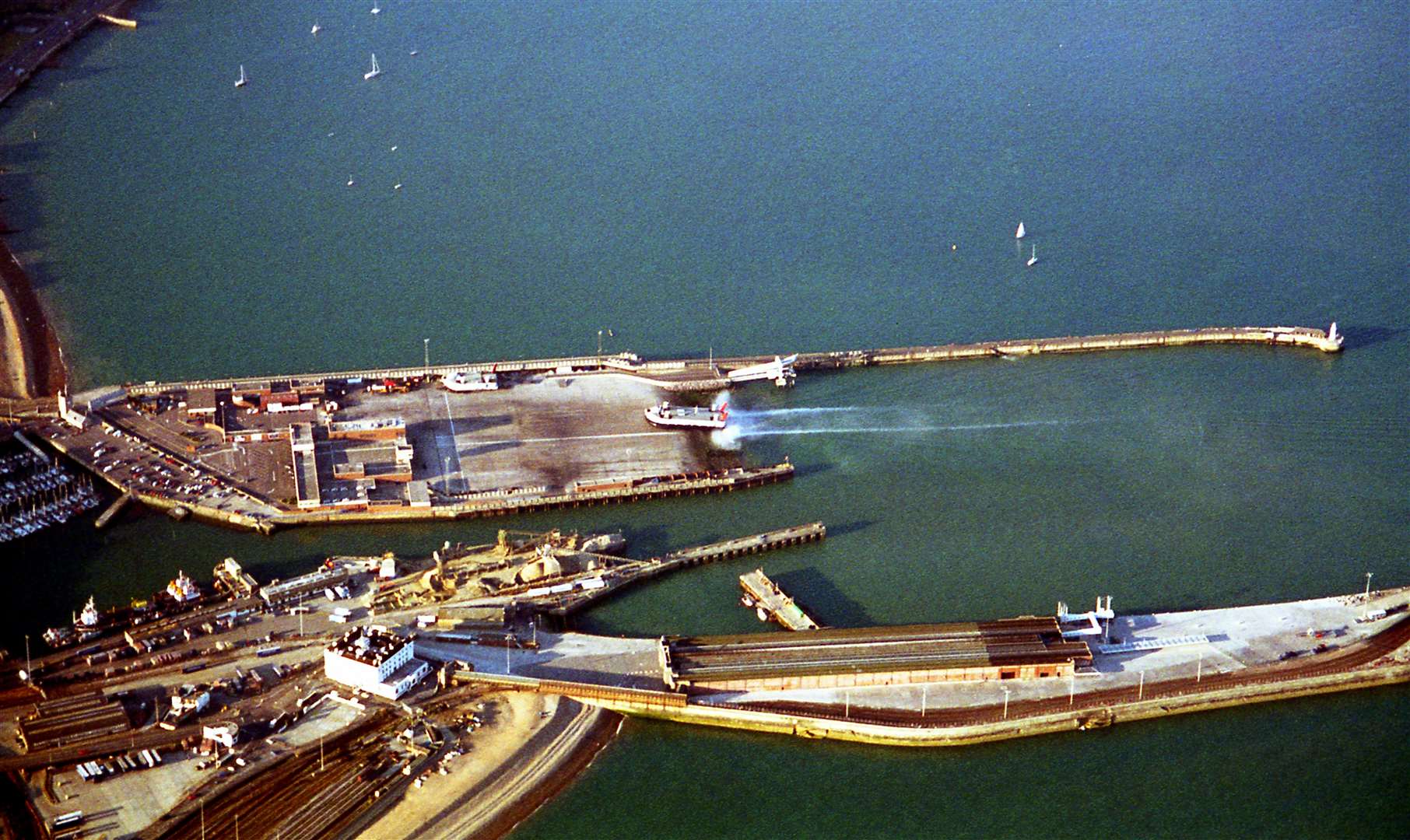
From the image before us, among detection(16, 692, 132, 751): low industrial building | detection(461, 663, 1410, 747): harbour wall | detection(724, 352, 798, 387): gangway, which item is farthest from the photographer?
detection(724, 352, 798, 387): gangway

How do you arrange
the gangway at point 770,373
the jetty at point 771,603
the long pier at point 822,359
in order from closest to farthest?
the jetty at point 771,603
the long pier at point 822,359
the gangway at point 770,373

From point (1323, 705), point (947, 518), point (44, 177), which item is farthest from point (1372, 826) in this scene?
point (44, 177)

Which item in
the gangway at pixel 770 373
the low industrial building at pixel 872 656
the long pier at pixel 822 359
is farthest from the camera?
the gangway at pixel 770 373

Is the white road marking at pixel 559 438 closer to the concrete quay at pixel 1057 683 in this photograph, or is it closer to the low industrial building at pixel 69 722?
the concrete quay at pixel 1057 683

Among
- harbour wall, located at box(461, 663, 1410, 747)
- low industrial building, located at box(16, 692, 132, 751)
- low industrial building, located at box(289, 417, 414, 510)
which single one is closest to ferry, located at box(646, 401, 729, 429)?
low industrial building, located at box(289, 417, 414, 510)

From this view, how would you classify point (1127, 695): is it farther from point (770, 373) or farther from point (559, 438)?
point (559, 438)

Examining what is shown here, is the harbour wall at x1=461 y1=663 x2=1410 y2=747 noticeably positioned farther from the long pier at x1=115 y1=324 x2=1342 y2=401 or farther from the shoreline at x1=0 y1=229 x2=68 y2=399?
the shoreline at x1=0 y1=229 x2=68 y2=399

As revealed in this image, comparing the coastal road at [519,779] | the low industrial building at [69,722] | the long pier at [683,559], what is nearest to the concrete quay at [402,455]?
the long pier at [683,559]

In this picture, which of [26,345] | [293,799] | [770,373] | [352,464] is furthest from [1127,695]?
[26,345]
